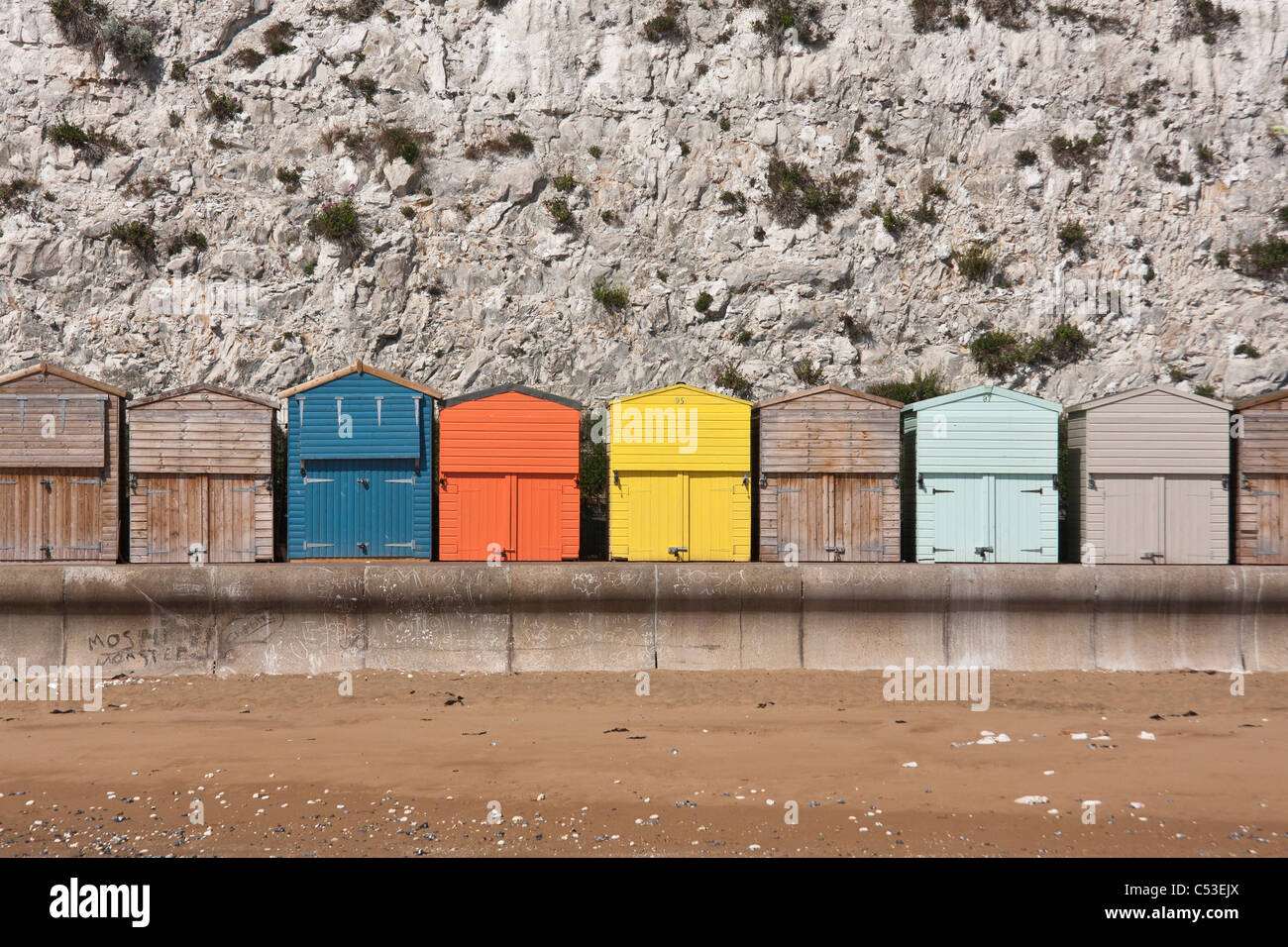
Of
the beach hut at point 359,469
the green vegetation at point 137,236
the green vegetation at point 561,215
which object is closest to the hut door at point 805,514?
the beach hut at point 359,469

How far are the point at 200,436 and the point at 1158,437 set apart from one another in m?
13.0

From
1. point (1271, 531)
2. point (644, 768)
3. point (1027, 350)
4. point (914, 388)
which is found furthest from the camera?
point (1027, 350)

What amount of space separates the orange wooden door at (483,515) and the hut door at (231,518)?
270cm

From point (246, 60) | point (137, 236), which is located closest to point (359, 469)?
point (137, 236)

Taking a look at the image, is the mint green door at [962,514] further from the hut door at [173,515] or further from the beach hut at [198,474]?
the hut door at [173,515]

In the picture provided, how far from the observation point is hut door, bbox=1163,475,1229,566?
42.2 ft

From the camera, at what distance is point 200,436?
1262 centimetres

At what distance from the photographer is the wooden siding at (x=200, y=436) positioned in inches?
495

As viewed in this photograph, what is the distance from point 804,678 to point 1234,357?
19057mm

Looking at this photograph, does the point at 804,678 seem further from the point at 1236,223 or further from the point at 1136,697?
the point at 1236,223

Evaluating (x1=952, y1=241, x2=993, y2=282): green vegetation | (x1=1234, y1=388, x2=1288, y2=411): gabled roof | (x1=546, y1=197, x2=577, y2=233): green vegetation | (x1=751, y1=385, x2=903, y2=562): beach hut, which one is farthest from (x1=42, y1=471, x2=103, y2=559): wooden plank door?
(x1=952, y1=241, x2=993, y2=282): green vegetation

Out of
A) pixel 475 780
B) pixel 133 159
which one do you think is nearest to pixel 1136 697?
pixel 475 780

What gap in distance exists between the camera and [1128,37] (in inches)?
1067

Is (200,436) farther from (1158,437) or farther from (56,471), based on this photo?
(1158,437)
